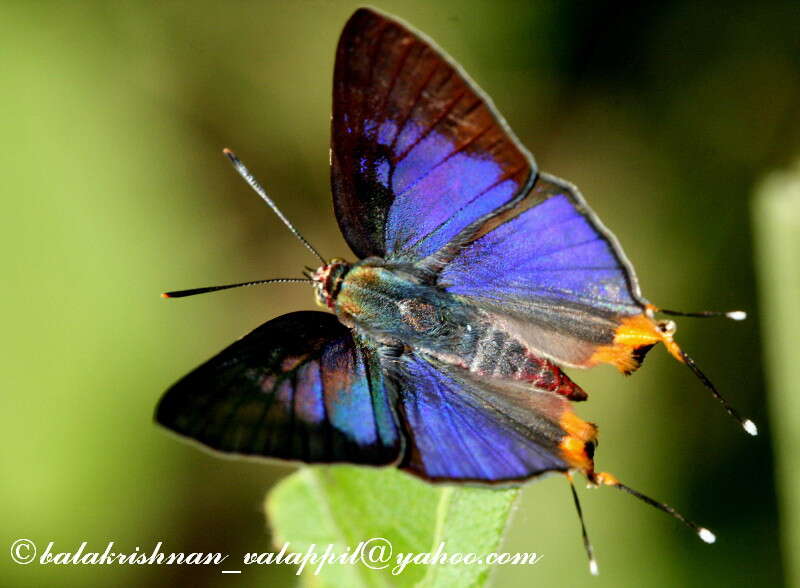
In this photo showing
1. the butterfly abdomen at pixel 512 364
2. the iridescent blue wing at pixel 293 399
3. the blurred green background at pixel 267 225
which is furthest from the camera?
the blurred green background at pixel 267 225

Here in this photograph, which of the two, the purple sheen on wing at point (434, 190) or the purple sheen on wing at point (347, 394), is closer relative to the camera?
the purple sheen on wing at point (347, 394)

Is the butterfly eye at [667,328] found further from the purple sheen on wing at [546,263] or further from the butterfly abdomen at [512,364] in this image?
the butterfly abdomen at [512,364]

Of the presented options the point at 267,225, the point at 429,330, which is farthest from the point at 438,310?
the point at 267,225

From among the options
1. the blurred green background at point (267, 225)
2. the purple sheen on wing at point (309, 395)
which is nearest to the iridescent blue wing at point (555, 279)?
the purple sheen on wing at point (309, 395)

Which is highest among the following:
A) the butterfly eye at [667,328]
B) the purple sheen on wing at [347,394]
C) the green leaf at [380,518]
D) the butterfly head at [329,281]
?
the butterfly head at [329,281]

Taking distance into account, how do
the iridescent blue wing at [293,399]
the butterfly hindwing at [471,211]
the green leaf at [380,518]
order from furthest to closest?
1. the butterfly hindwing at [471,211]
2. the green leaf at [380,518]
3. the iridescent blue wing at [293,399]

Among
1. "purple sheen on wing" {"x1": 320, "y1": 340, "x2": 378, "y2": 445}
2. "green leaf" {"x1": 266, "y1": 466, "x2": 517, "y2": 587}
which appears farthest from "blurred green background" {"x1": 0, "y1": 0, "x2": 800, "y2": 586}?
"purple sheen on wing" {"x1": 320, "y1": 340, "x2": 378, "y2": 445}

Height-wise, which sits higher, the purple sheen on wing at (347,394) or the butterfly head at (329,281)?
the butterfly head at (329,281)
